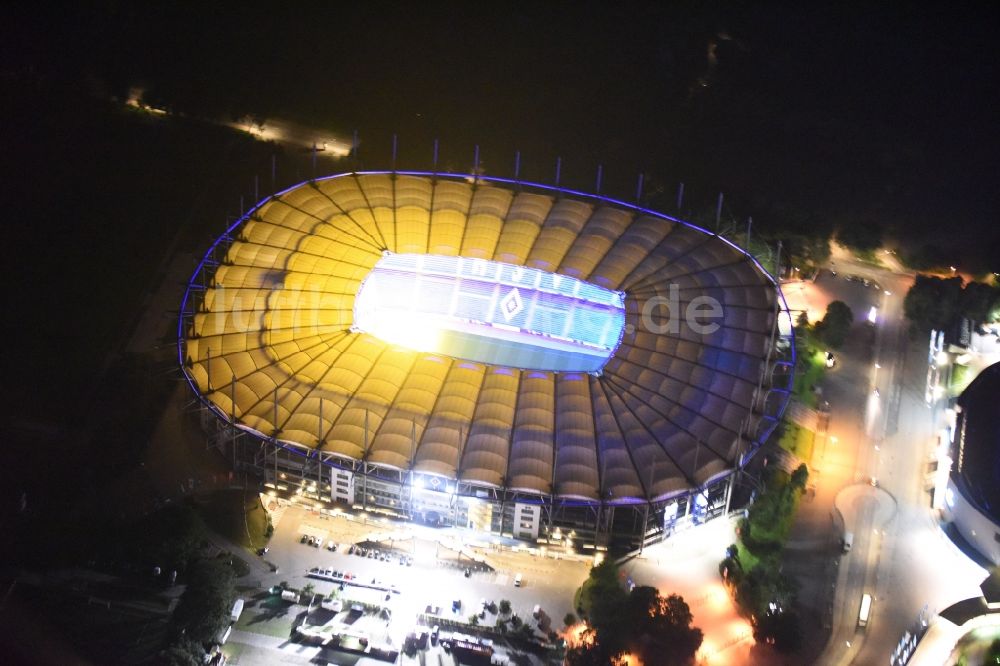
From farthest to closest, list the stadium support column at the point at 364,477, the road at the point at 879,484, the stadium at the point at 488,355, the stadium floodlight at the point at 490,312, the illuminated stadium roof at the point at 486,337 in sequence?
the stadium floodlight at the point at 490,312, the illuminated stadium roof at the point at 486,337, the stadium at the point at 488,355, the stadium support column at the point at 364,477, the road at the point at 879,484

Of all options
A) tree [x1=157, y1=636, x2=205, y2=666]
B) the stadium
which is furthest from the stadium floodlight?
tree [x1=157, y1=636, x2=205, y2=666]

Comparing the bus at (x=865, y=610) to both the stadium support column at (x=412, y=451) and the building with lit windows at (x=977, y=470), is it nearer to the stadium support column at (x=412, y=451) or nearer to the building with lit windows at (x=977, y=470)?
the building with lit windows at (x=977, y=470)

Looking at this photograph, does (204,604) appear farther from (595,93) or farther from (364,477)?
(595,93)

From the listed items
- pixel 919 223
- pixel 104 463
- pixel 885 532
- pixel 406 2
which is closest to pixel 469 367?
pixel 104 463

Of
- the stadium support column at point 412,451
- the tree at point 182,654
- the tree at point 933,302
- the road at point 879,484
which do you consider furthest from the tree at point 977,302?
the tree at point 182,654

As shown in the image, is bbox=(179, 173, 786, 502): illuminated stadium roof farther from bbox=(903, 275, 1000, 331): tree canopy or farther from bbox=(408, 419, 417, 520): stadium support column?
bbox=(903, 275, 1000, 331): tree canopy

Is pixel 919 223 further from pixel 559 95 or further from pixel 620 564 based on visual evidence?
pixel 620 564
